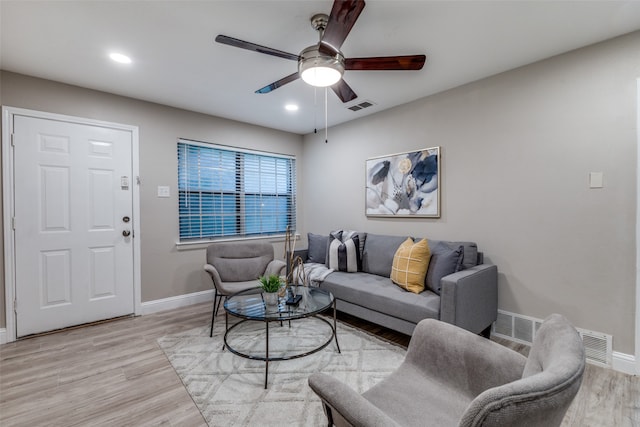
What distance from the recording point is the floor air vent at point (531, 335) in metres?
2.21

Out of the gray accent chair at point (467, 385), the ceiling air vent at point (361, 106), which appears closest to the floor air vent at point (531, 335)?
the gray accent chair at point (467, 385)

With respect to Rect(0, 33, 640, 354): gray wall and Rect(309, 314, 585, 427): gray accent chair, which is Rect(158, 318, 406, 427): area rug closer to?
Rect(309, 314, 585, 427): gray accent chair

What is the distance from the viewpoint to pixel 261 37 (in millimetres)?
2162

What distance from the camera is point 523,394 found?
0.68 meters

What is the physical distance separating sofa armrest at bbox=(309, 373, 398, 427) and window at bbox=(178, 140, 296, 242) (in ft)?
10.3

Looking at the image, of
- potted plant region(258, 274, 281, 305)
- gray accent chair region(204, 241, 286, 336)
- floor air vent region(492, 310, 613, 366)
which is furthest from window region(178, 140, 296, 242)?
floor air vent region(492, 310, 613, 366)

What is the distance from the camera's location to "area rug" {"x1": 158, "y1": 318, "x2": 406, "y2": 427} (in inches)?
68.9

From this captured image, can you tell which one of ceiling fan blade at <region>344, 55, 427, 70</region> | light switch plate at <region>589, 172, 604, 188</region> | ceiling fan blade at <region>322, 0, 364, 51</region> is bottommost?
light switch plate at <region>589, 172, 604, 188</region>

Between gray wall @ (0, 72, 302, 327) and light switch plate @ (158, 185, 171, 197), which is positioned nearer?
gray wall @ (0, 72, 302, 327)

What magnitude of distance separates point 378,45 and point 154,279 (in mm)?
3373

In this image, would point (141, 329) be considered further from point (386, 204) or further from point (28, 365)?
point (386, 204)

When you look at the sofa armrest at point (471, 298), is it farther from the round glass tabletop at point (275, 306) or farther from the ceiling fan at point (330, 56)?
the ceiling fan at point (330, 56)

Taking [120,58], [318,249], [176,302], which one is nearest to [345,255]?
[318,249]

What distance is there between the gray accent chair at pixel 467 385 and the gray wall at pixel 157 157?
3.02m
